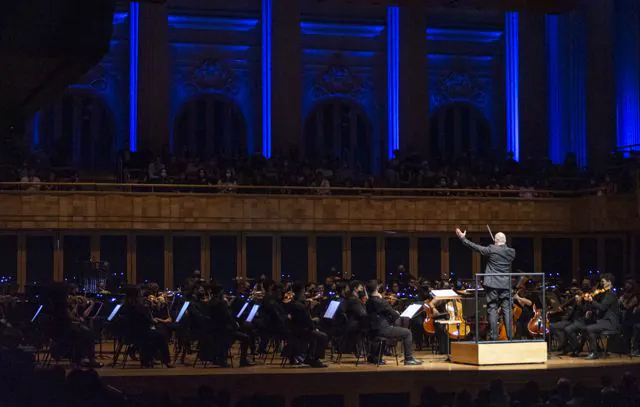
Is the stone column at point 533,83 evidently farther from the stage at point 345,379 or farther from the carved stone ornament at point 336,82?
the stage at point 345,379

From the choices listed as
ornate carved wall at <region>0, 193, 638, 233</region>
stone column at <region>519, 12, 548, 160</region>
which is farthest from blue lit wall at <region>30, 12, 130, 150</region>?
stone column at <region>519, 12, 548, 160</region>

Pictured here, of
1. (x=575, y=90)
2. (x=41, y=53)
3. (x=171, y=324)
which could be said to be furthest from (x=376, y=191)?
(x=41, y=53)

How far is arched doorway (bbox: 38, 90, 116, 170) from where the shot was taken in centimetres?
3388

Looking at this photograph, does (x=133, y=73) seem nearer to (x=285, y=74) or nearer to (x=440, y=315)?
(x=285, y=74)

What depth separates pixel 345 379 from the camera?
15.9 m

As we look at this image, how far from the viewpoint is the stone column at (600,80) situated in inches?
1289

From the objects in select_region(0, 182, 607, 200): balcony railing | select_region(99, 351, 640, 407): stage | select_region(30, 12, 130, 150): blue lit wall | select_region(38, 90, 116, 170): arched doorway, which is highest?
select_region(30, 12, 130, 150): blue lit wall

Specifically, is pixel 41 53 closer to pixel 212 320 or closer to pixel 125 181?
pixel 212 320

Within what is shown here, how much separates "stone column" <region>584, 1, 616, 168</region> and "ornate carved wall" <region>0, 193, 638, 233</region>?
493 centimetres

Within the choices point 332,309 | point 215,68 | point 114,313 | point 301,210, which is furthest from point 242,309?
point 215,68

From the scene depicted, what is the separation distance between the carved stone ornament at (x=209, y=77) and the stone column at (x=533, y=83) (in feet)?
33.6

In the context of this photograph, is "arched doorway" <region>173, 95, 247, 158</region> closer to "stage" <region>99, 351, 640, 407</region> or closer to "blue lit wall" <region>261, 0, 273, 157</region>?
"blue lit wall" <region>261, 0, 273, 157</region>

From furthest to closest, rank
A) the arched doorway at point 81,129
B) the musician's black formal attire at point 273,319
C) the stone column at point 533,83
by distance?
the stone column at point 533,83 < the arched doorway at point 81,129 < the musician's black formal attire at point 273,319

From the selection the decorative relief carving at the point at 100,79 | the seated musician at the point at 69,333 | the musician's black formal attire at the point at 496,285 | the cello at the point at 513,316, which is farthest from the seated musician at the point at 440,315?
the decorative relief carving at the point at 100,79
